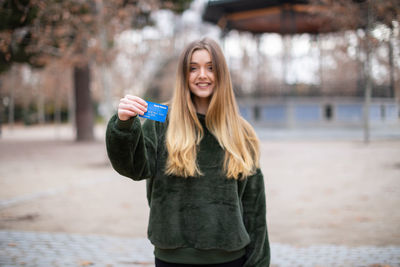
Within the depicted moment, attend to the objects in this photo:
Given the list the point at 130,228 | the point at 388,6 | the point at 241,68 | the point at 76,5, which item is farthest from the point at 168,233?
the point at 241,68

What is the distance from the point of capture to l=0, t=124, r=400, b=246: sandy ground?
5242 millimetres

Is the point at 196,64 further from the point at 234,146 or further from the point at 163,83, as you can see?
the point at 163,83

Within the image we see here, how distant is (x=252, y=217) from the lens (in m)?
1.96

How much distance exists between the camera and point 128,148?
1.66 metres

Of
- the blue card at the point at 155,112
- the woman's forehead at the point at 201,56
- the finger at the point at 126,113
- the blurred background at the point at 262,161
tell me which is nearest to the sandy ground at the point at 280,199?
the blurred background at the point at 262,161

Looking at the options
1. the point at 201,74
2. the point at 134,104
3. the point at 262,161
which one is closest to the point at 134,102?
the point at 134,104

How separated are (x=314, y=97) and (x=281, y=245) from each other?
2094cm

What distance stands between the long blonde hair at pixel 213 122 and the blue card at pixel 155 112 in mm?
226

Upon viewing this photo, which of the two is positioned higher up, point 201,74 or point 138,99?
point 201,74

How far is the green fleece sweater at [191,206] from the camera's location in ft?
5.74

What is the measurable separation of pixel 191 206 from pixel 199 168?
0.63 ft

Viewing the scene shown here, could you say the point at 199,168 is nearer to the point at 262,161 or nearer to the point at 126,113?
the point at 126,113

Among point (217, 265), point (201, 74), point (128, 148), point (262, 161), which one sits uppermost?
point (201, 74)

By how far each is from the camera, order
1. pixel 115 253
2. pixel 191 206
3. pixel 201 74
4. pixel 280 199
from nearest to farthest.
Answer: pixel 191 206 < pixel 201 74 < pixel 115 253 < pixel 280 199
